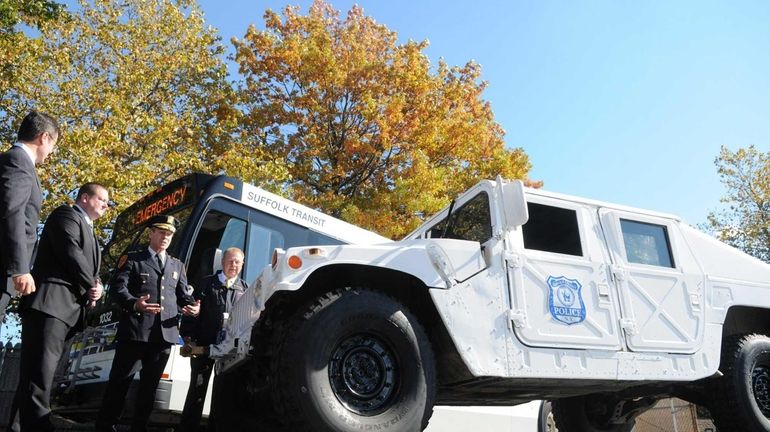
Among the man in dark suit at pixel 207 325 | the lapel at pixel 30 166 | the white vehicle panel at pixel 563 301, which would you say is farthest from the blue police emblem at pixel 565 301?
the lapel at pixel 30 166

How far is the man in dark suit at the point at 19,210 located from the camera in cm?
356

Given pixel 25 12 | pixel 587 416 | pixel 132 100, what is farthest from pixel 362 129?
pixel 587 416

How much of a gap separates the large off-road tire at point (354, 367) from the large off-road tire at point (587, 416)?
3003mm

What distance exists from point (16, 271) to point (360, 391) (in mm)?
2207

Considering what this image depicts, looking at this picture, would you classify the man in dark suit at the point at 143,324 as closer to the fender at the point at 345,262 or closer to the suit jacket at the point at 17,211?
the fender at the point at 345,262

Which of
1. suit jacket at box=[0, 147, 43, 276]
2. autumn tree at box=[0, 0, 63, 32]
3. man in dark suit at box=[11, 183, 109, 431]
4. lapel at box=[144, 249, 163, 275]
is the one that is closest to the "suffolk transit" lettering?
lapel at box=[144, 249, 163, 275]

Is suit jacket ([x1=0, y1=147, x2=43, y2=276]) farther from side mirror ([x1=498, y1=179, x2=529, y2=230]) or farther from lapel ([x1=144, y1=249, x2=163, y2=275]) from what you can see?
side mirror ([x1=498, y1=179, x2=529, y2=230])

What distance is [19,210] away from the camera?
3.64 meters

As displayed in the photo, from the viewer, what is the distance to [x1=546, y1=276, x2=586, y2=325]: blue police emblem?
15.6ft

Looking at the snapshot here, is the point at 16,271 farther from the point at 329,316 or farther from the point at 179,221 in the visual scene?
the point at 179,221

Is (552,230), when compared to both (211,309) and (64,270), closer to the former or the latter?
(211,309)

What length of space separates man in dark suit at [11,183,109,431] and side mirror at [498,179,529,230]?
10.3 ft

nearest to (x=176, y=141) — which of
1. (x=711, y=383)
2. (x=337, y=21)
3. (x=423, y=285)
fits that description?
(x=337, y=21)

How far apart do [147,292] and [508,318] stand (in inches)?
117
